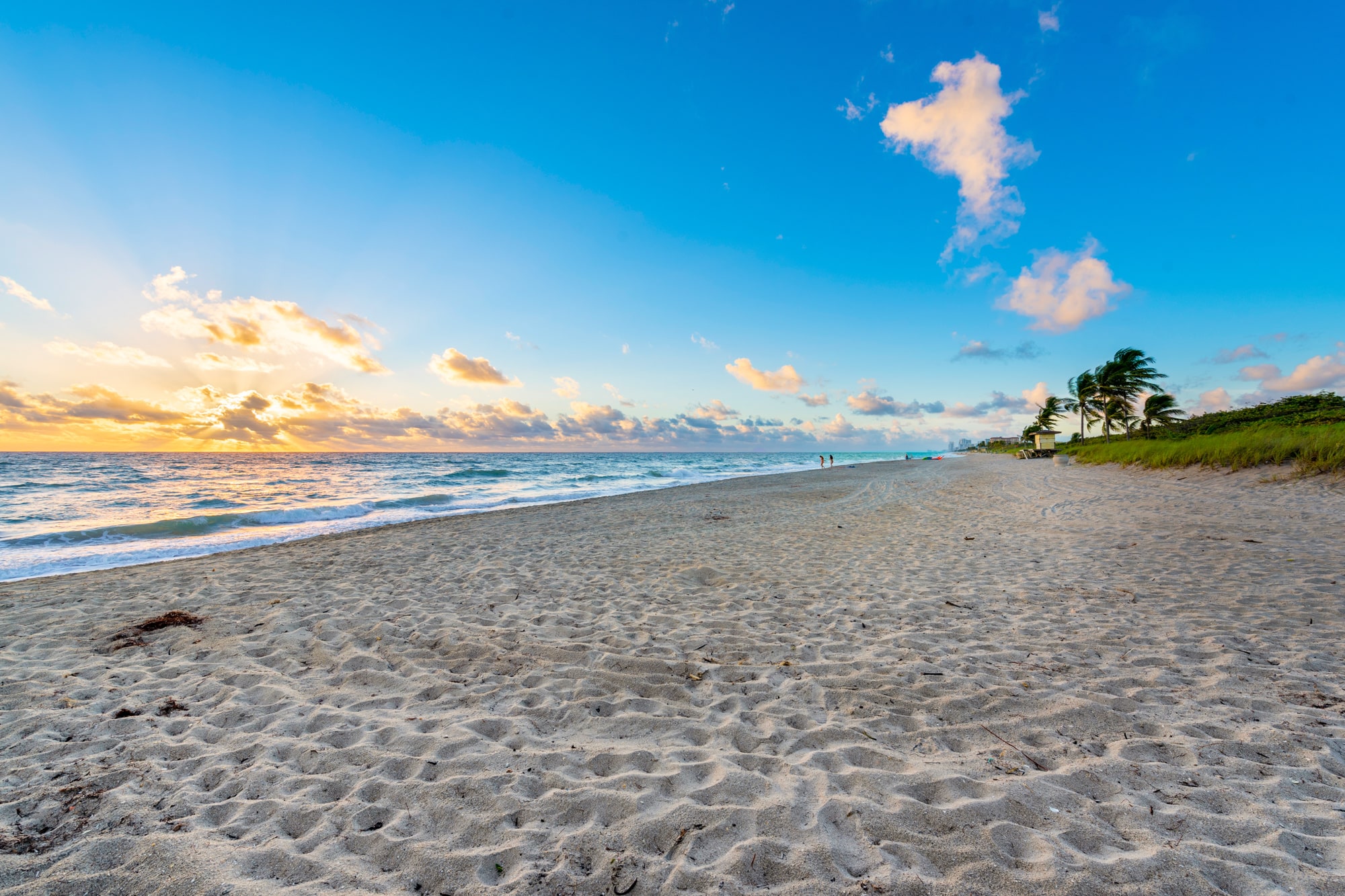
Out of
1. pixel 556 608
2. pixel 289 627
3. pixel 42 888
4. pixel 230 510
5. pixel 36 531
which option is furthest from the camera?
pixel 230 510

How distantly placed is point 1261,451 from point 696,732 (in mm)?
19497

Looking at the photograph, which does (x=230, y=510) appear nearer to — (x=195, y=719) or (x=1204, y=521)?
(x=195, y=719)

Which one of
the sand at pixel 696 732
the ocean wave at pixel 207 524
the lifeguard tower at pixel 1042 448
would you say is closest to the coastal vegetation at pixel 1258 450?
the sand at pixel 696 732

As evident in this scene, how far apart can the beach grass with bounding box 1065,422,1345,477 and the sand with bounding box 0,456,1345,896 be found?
25.8ft

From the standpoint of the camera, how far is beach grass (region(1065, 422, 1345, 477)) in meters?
12.1

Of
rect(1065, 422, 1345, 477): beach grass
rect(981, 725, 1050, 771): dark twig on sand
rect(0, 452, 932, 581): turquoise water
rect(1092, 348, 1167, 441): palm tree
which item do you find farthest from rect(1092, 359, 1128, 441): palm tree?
rect(981, 725, 1050, 771): dark twig on sand

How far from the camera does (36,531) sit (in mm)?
13258

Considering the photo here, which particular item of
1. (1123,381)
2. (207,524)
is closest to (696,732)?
(207,524)

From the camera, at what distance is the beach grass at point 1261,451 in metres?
12.1

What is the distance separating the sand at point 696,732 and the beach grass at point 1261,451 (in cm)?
787

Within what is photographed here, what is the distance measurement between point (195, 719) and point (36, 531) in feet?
53.5

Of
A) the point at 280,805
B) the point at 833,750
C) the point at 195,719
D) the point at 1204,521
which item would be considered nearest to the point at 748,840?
the point at 833,750

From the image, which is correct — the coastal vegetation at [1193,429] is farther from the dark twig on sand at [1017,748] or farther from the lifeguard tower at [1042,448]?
the dark twig on sand at [1017,748]

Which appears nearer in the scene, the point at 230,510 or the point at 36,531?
the point at 36,531
